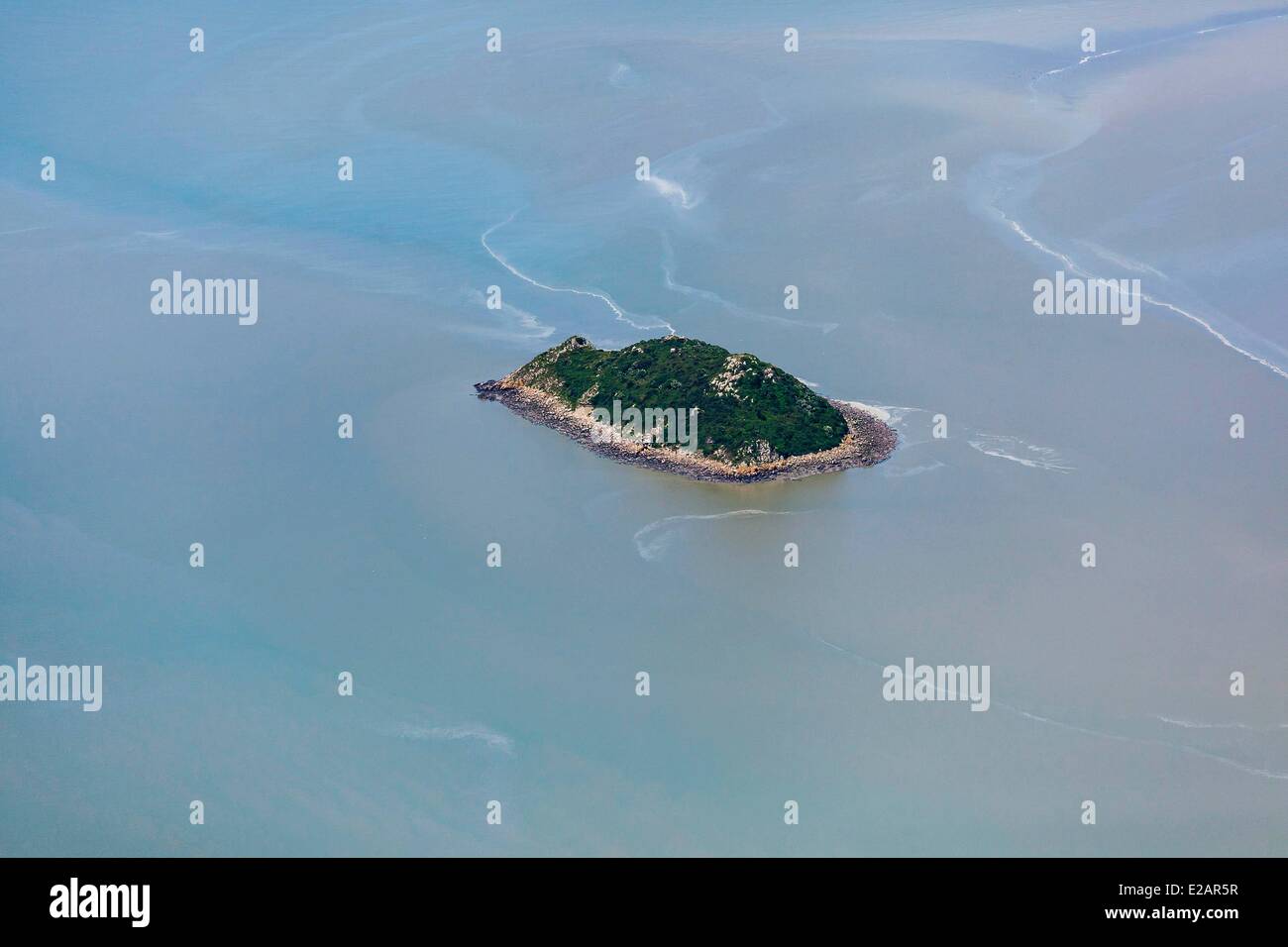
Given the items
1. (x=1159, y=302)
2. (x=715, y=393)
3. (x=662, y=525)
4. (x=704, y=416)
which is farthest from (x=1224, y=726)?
(x=1159, y=302)

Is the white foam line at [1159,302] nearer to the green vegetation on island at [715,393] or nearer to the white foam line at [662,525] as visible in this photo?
the green vegetation on island at [715,393]

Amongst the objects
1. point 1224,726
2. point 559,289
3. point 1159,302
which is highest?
point 559,289

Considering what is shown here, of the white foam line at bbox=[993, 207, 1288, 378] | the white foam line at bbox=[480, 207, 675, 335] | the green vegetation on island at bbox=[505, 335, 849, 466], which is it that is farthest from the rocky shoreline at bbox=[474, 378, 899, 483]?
the white foam line at bbox=[993, 207, 1288, 378]

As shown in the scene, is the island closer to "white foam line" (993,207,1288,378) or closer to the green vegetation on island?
Result: the green vegetation on island

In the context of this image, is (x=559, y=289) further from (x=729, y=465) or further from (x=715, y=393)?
(x=729, y=465)

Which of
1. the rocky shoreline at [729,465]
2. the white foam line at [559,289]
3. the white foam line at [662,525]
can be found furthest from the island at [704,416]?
the white foam line at [559,289]

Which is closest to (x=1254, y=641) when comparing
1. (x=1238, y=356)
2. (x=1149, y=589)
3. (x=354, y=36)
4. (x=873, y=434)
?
(x=1149, y=589)
